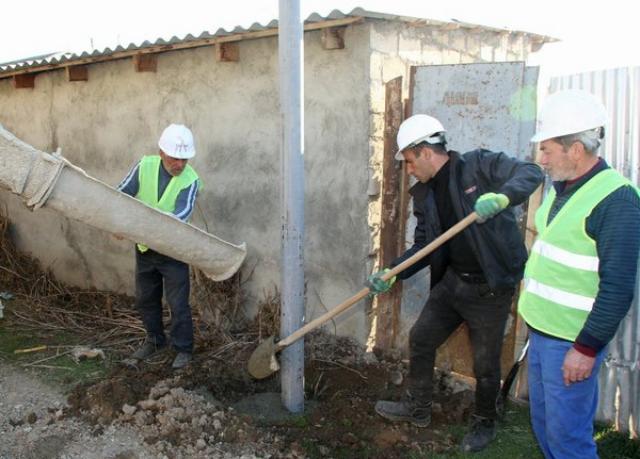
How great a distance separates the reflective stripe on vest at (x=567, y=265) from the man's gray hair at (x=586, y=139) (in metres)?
0.12

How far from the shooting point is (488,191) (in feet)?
11.4

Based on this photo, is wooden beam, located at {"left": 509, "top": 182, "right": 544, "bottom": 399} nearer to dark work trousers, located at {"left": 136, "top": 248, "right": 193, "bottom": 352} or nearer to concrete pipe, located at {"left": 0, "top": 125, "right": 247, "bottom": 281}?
concrete pipe, located at {"left": 0, "top": 125, "right": 247, "bottom": 281}

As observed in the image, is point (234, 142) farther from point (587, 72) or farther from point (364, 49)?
→ point (587, 72)

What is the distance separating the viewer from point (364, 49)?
14.6 feet

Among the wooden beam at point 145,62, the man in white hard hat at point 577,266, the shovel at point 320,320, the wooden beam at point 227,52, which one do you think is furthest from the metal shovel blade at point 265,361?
the wooden beam at point 145,62

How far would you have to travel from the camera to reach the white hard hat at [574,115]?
2572mm

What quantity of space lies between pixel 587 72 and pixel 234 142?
10.2 ft

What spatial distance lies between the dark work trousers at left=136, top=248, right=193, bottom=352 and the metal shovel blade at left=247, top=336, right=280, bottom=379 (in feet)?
3.08

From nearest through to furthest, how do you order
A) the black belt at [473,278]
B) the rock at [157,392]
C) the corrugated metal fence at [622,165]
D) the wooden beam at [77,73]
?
the black belt at [473,278]
the corrugated metal fence at [622,165]
the rock at [157,392]
the wooden beam at [77,73]

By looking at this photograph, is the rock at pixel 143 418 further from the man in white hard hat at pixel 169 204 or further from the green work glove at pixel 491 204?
the green work glove at pixel 491 204

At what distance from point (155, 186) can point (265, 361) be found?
1624 mm

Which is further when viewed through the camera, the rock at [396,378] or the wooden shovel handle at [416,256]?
the rock at [396,378]

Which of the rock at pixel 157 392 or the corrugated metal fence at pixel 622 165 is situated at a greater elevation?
the corrugated metal fence at pixel 622 165

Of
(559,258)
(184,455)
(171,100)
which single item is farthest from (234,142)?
(559,258)
